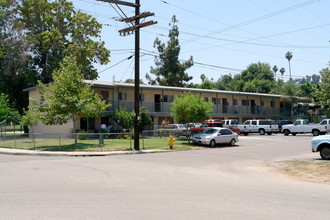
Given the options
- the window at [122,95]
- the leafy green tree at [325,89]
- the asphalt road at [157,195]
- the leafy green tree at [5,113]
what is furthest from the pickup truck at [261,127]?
the asphalt road at [157,195]

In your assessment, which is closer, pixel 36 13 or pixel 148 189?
pixel 148 189

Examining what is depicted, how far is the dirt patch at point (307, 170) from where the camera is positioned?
1149cm

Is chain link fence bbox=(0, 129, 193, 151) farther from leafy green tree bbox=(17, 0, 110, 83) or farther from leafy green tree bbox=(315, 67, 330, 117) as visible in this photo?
leafy green tree bbox=(315, 67, 330, 117)

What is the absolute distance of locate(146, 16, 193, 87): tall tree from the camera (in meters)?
63.1

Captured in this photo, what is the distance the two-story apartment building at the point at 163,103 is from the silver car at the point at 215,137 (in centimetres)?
509

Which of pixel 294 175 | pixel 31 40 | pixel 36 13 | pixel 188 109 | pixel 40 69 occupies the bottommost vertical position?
pixel 294 175

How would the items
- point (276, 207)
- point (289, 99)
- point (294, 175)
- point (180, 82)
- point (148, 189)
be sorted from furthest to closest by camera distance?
1. point (180, 82)
2. point (289, 99)
3. point (294, 175)
4. point (148, 189)
5. point (276, 207)

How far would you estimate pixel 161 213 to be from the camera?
6.42m

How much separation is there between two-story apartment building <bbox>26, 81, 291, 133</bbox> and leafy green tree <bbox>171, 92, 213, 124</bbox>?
327 cm

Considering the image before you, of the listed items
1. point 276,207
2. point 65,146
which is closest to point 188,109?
point 65,146

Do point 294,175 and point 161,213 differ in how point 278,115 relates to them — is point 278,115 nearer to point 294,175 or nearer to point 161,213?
point 294,175

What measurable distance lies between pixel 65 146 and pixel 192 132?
461 inches

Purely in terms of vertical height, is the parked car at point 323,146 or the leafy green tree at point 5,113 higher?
the leafy green tree at point 5,113

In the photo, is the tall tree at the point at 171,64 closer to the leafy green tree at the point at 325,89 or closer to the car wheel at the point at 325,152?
the leafy green tree at the point at 325,89
